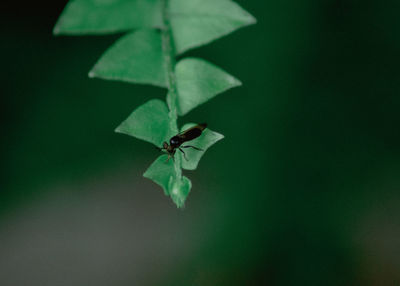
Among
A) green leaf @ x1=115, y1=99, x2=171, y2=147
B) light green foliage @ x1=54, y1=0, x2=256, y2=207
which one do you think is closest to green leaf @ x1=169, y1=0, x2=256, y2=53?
light green foliage @ x1=54, y1=0, x2=256, y2=207

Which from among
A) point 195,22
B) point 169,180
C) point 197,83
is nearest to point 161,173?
point 169,180

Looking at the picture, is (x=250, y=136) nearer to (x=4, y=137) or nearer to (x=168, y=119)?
(x=4, y=137)

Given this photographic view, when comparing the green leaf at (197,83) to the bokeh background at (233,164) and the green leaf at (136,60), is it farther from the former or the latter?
the bokeh background at (233,164)

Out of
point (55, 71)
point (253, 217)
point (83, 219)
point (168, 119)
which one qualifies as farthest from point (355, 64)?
point (83, 219)

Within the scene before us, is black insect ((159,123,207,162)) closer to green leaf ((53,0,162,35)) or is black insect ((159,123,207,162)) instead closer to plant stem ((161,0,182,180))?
plant stem ((161,0,182,180))

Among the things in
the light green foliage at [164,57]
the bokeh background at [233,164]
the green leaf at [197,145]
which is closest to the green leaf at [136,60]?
the light green foliage at [164,57]

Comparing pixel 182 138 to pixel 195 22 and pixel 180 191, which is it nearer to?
pixel 180 191
